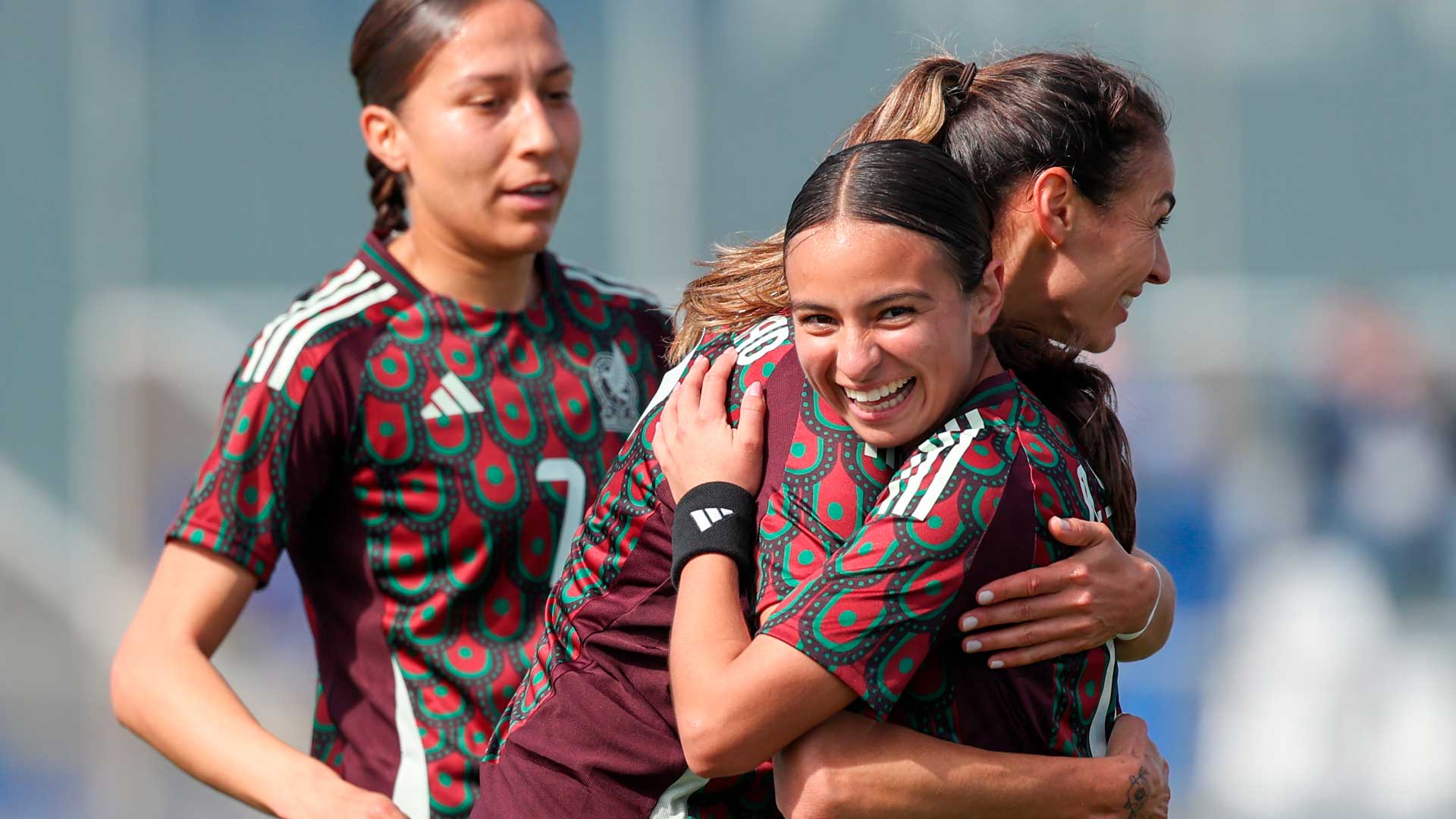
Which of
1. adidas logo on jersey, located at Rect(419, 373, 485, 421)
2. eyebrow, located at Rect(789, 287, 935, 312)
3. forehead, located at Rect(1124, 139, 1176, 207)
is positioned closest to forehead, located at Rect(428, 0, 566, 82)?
adidas logo on jersey, located at Rect(419, 373, 485, 421)

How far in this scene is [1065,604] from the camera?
2176mm

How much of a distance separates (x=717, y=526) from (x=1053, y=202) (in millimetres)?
660

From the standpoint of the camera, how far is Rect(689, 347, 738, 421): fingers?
91.4 inches

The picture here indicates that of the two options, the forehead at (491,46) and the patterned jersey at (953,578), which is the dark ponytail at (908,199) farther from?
the forehead at (491,46)

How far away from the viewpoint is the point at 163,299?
9.58m

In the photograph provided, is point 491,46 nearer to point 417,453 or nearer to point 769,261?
point 417,453

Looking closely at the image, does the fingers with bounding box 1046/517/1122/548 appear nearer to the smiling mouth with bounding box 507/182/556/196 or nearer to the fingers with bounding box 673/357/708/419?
the fingers with bounding box 673/357/708/419

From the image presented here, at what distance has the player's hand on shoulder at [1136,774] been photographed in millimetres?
2271

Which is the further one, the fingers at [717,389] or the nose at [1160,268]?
the nose at [1160,268]

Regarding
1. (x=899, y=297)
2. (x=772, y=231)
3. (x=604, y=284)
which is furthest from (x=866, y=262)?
(x=772, y=231)

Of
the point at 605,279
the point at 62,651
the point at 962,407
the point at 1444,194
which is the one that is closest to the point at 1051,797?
the point at 962,407

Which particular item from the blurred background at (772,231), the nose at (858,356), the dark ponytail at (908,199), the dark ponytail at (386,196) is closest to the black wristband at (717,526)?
the nose at (858,356)

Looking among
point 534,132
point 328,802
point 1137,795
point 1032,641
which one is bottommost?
point 328,802

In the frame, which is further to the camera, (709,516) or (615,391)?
(615,391)
